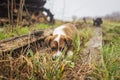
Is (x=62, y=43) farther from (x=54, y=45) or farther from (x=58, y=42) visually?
(x=54, y=45)

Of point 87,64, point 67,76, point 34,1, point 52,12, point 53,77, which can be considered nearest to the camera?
point 53,77

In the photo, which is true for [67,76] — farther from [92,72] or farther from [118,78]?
[118,78]

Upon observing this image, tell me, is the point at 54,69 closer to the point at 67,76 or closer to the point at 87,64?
the point at 67,76

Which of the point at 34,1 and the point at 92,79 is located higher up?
the point at 34,1

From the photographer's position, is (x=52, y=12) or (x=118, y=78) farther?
(x=52, y=12)

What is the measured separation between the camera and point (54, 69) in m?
4.20

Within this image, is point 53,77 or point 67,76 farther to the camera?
point 67,76

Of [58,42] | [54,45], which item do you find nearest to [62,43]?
[58,42]

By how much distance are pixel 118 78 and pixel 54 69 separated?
937mm

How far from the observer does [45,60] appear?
175 inches

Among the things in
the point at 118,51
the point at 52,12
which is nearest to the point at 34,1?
the point at 52,12

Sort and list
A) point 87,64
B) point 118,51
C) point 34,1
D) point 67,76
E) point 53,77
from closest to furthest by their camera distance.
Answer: point 53,77, point 67,76, point 87,64, point 118,51, point 34,1

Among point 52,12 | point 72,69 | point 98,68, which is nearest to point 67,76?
point 72,69

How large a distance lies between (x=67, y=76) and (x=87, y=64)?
1.85ft
